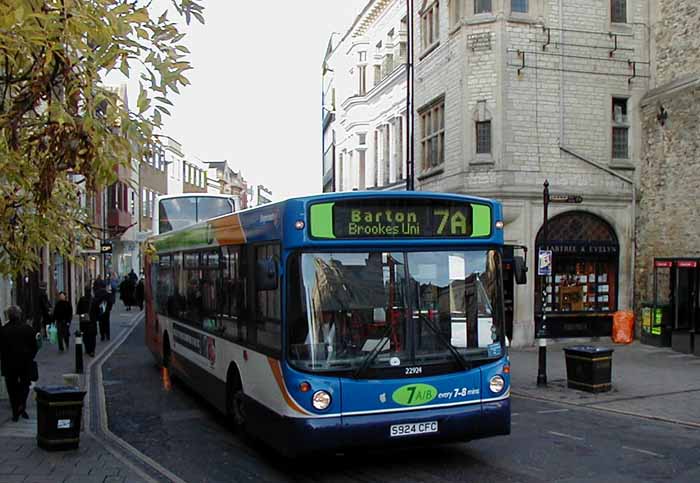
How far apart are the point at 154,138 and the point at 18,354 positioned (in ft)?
19.3

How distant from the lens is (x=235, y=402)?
9641mm

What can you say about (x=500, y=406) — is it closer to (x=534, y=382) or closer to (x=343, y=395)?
(x=343, y=395)

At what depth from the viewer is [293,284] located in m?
7.53

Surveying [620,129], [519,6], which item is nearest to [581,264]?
[620,129]

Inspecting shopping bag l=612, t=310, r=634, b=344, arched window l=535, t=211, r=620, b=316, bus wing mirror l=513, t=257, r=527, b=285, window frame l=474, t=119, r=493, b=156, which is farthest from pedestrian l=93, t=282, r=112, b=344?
shopping bag l=612, t=310, r=634, b=344

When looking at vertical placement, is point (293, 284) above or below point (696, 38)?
below

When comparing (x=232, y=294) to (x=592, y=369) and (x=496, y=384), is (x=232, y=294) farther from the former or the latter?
(x=592, y=369)

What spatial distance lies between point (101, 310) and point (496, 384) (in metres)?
17.7

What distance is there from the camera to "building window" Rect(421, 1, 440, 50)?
2447 cm

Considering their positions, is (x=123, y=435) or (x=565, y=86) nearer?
(x=123, y=435)

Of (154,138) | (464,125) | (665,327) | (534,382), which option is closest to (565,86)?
(464,125)

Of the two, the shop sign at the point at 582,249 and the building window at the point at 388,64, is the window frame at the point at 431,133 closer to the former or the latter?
the shop sign at the point at 582,249

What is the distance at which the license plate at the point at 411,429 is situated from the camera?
753 centimetres

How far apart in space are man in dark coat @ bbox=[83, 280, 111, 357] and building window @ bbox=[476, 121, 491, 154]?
463 inches
